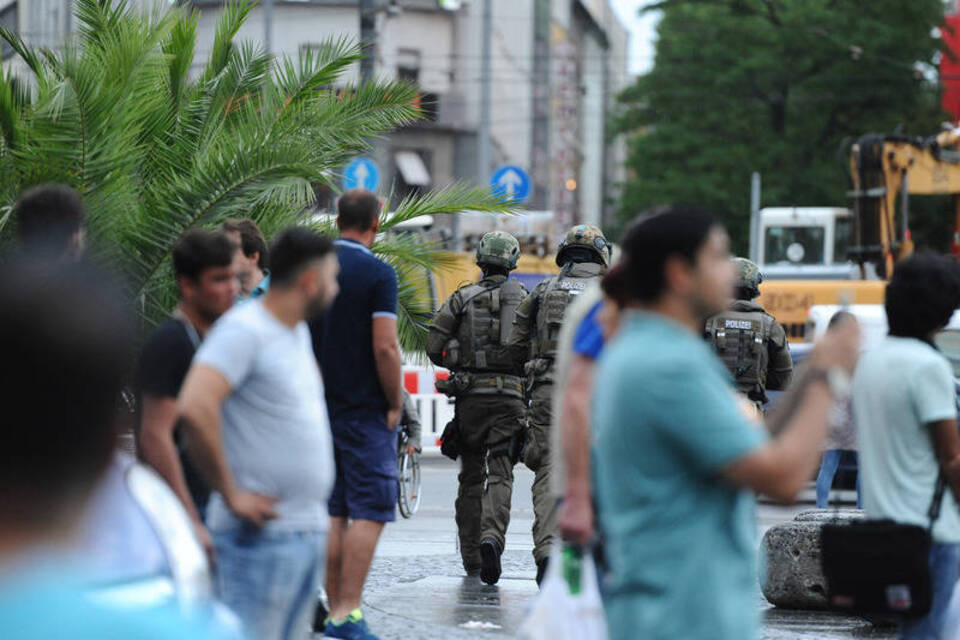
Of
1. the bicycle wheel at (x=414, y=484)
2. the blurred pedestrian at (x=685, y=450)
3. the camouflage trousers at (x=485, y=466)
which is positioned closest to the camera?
the blurred pedestrian at (x=685, y=450)

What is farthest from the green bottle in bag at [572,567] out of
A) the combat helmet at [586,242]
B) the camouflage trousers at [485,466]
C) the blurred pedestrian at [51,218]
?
the camouflage trousers at [485,466]

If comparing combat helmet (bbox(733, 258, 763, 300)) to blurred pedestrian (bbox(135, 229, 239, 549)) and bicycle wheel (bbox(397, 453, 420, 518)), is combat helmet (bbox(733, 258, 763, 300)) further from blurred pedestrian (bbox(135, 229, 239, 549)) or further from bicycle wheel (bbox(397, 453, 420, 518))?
blurred pedestrian (bbox(135, 229, 239, 549))

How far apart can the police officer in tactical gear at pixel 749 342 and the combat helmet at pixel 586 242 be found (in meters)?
0.80

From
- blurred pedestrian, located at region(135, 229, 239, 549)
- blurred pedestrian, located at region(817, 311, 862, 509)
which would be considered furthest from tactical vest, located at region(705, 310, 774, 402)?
blurred pedestrian, located at region(135, 229, 239, 549)

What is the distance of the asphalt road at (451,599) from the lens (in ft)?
25.3

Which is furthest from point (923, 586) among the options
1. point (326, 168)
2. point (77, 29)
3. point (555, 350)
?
point (77, 29)

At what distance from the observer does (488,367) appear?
30.9 ft

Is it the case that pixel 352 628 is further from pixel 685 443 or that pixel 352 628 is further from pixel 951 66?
pixel 951 66

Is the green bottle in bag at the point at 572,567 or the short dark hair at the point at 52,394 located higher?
the short dark hair at the point at 52,394

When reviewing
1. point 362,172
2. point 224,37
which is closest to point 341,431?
point 224,37

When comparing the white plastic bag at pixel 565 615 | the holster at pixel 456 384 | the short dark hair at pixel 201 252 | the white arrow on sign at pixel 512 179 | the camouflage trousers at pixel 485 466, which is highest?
the white arrow on sign at pixel 512 179

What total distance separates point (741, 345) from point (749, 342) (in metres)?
0.05

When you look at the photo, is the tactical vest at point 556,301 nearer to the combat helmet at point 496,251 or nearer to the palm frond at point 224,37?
the combat helmet at point 496,251

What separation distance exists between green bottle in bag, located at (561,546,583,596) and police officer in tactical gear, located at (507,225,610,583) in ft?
13.9
